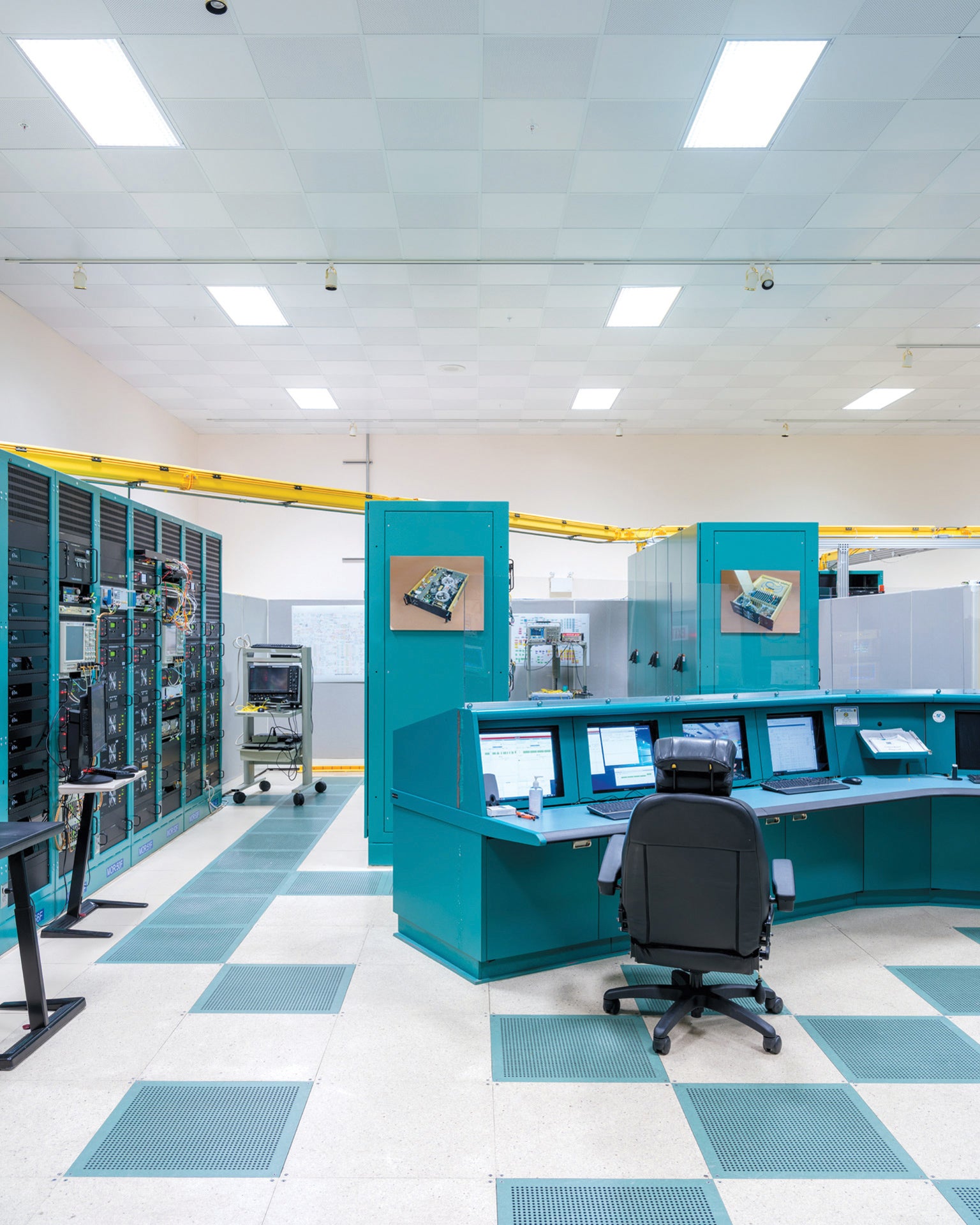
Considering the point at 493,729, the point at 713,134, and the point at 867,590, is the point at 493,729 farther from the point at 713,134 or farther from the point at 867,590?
the point at 867,590

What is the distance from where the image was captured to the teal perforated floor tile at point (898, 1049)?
7.82 ft

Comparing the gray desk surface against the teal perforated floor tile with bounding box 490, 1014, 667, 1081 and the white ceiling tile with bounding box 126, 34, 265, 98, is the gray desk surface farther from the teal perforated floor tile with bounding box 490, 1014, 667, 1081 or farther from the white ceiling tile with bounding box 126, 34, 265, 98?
the white ceiling tile with bounding box 126, 34, 265, 98

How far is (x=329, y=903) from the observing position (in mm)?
3934

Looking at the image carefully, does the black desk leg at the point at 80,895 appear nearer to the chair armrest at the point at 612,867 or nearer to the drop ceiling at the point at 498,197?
the chair armrest at the point at 612,867

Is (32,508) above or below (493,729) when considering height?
above

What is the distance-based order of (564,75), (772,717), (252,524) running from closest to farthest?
1. (564,75)
2. (772,717)
3. (252,524)

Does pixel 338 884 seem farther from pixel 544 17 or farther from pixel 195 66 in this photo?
pixel 544 17

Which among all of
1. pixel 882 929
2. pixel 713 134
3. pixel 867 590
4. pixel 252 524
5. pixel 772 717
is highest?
pixel 713 134

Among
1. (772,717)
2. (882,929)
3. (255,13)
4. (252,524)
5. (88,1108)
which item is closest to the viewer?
(88,1108)

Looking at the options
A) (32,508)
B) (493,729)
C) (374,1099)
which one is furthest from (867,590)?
(32,508)

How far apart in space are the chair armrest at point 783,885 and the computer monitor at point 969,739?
6.00 feet

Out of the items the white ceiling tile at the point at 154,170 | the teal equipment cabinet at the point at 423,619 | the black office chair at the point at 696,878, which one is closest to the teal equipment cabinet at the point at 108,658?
the teal equipment cabinet at the point at 423,619

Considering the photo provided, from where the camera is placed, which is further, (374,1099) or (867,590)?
(867,590)

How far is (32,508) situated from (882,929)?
454cm
